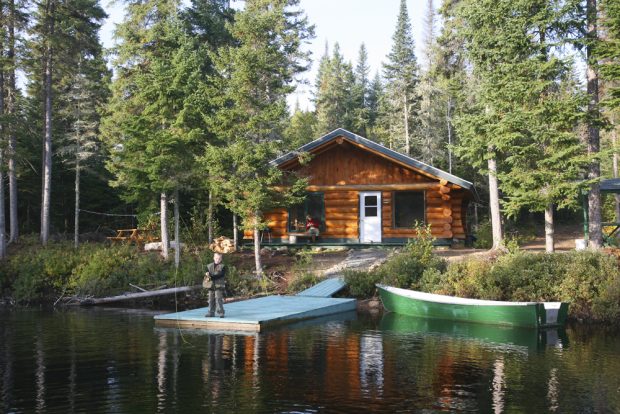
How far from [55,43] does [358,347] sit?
21953 millimetres

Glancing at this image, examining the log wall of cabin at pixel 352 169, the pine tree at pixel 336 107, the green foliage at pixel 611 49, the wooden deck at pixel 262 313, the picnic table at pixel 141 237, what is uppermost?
the pine tree at pixel 336 107

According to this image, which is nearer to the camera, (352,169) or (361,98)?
(352,169)

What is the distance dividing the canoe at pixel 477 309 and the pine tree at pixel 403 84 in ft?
96.5

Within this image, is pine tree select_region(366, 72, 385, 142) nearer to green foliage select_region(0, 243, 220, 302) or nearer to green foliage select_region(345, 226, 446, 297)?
green foliage select_region(0, 243, 220, 302)

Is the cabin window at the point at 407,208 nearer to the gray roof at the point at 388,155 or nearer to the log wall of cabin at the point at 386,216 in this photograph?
the log wall of cabin at the point at 386,216

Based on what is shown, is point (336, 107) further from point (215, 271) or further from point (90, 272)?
point (215, 271)

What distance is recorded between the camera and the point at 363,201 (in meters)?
27.6

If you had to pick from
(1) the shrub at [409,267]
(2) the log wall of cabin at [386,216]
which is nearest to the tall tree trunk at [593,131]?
(1) the shrub at [409,267]

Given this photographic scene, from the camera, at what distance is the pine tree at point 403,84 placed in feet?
160

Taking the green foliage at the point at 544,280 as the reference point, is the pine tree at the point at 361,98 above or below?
above

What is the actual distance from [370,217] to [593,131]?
1049cm

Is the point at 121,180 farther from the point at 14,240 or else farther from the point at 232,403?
the point at 232,403

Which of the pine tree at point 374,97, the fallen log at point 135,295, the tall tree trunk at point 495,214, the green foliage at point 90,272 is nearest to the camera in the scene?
the fallen log at point 135,295

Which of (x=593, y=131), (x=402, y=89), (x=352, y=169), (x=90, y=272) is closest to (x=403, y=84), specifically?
(x=402, y=89)
